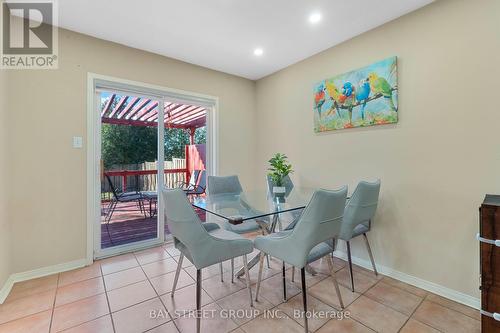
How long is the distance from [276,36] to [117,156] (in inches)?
94.5

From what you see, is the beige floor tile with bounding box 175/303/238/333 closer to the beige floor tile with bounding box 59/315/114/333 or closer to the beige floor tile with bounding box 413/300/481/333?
the beige floor tile with bounding box 59/315/114/333

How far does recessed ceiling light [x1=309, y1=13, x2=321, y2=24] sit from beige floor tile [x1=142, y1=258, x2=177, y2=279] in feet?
9.60

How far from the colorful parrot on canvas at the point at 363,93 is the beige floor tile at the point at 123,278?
9.36 feet

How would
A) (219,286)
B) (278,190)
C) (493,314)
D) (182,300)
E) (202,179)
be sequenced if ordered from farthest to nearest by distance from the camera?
(202,179), (278,190), (219,286), (182,300), (493,314)

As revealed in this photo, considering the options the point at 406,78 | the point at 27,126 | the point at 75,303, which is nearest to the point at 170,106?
the point at 27,126

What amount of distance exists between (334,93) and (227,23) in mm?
1421

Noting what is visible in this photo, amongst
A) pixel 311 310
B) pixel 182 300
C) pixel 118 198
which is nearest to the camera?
pixel 311 310

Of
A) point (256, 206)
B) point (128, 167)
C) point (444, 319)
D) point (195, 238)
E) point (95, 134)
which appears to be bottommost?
point (444, 319)

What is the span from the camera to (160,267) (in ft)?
8.21

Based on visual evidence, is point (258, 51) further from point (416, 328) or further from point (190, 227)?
point (416, 328)

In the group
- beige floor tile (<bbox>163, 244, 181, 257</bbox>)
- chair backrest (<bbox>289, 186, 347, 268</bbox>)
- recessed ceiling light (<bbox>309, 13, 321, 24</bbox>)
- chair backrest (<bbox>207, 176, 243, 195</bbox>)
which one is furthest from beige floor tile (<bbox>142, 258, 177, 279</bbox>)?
recessed ceiling light (<bbox>309, 13, 321, 24</bbox>)

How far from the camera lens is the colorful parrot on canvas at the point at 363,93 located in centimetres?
241

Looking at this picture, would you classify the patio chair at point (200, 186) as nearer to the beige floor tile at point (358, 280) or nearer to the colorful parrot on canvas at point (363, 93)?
the beige floor tile at point (358, 280)

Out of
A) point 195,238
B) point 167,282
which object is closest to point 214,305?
point 167,282
